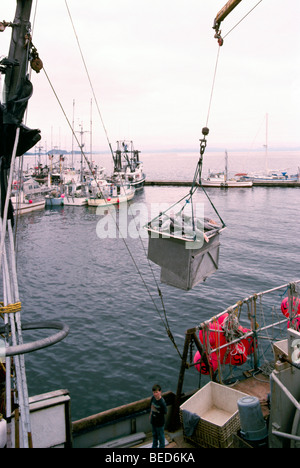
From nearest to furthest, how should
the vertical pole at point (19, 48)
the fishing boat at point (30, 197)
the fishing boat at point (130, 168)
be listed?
1. the vertical pole at point (19, 48)
2. the fishing boat at point (30, 197)
3. the fishing boat at point (130, 168)

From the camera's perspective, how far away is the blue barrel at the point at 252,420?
7.46 metres

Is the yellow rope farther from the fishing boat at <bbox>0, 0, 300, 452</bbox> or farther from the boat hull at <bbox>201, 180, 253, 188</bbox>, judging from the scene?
the boat hull at <bbox>201, 180, 253, 188</bbox>

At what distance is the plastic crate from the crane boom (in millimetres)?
10254

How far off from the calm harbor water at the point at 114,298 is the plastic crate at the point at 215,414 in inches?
216

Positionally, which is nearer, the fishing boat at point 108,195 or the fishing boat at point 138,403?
the fishing boat at point 138,403

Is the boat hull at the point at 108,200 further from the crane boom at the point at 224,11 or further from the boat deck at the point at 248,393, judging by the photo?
the boat deck at the point at 248,393

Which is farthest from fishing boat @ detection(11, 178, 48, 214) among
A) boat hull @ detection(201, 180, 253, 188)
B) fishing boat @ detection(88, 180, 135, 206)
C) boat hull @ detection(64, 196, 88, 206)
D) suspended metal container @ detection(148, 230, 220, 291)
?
suspended metal container @ detection(148, 230, 220, 291)

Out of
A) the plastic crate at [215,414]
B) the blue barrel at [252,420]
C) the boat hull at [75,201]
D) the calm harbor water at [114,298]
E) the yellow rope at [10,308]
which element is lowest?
the calm harbor water at [114,298]

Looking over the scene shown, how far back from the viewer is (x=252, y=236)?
42156mm

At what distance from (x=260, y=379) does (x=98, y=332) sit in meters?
10.5

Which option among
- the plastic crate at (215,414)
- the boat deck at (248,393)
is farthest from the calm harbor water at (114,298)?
the plastic crate at (215,414)

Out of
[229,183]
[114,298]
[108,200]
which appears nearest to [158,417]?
[114,298]

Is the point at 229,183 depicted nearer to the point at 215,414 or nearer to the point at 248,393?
the point at 248,393
